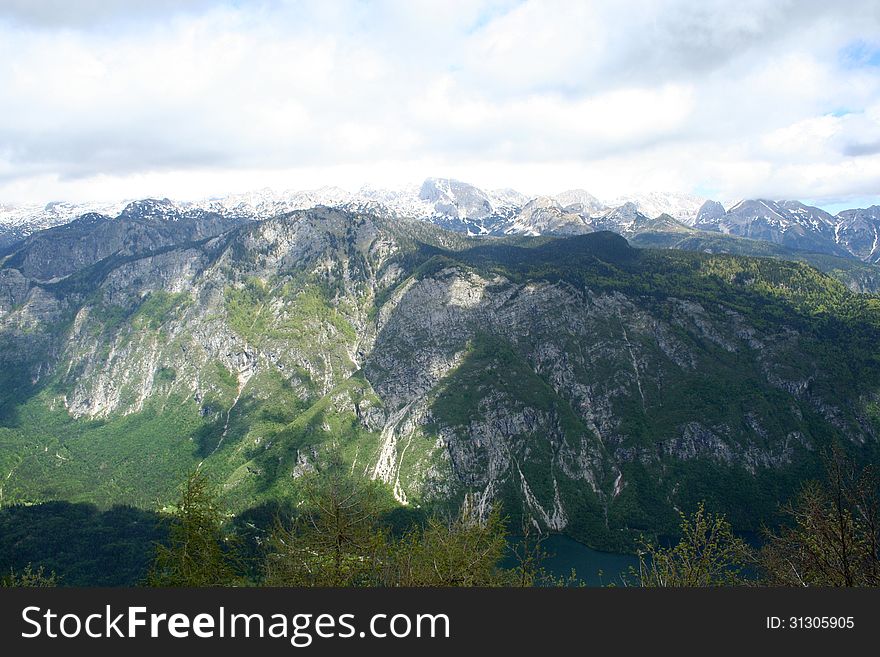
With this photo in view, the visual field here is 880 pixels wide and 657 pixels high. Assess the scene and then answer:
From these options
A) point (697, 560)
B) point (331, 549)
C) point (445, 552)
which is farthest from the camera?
point (697, 560)

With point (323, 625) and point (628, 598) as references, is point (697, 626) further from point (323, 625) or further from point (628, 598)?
point (323, 625)

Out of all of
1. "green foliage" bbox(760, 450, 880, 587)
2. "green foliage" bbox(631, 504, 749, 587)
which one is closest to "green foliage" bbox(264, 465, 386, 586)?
"green foliage" bbox(631, 504, 749, 587)

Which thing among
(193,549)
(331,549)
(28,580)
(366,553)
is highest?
(331,549)

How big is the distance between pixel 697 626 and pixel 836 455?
12.1 m

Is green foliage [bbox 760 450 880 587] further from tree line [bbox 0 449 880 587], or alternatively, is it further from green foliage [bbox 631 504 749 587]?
green foliage [bbox 631 504 749 587]

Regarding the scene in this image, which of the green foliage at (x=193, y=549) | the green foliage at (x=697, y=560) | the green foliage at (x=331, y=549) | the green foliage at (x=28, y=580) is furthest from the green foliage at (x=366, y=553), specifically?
the green foliage at (x=28, y=580)

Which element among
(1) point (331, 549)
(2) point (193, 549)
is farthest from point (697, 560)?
(2) point (193, 549)

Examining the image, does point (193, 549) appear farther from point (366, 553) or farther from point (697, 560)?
point (697, 560)

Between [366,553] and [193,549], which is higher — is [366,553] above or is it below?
above

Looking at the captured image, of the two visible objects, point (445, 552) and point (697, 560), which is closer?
point (445, 552)

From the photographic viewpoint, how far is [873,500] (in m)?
25.6

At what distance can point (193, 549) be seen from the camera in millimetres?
37094

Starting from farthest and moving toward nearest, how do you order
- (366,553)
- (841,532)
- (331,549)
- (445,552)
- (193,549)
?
(193,549), (331,549), (366,553), (445,552), (841,532)

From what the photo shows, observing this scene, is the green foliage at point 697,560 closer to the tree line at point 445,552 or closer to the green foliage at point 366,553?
the tree line at point 445,552
